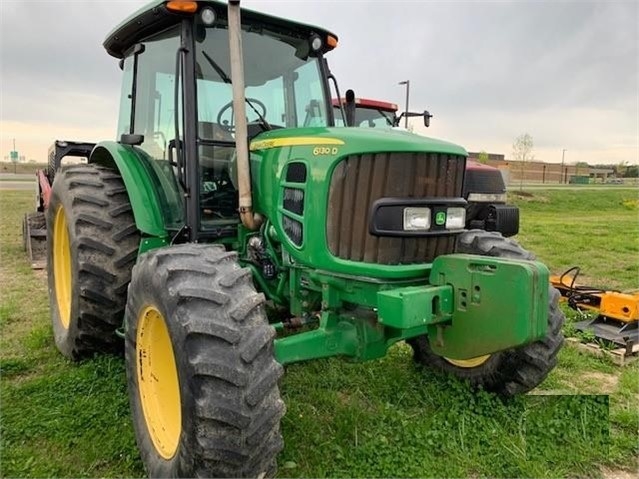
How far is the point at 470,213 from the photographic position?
7.99 metres

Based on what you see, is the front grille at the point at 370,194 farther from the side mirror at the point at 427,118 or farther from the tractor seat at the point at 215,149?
the side mirror at the point at 427,118

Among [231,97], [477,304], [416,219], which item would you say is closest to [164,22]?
[231,97]

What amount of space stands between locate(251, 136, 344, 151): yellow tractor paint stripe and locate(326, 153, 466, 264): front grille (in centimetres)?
16

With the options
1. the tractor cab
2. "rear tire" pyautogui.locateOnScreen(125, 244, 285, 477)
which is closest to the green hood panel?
the tractor cab

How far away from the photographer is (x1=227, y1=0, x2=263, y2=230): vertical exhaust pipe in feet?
10.00

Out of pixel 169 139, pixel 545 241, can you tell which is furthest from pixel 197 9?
pixel 545 241

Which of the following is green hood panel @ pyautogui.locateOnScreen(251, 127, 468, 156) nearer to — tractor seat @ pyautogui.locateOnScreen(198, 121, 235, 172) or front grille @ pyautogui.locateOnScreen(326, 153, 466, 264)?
front grille @ pyautogui.locateOnScreen(326, 153, 466, 264)

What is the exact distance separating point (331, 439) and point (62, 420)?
5.42 ft

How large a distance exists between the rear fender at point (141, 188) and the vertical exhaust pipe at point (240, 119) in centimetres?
70

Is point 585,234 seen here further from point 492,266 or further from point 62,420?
point 62,420

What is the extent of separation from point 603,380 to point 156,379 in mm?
3346

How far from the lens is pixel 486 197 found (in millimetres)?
7969

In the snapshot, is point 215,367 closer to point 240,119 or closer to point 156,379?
point 156,379

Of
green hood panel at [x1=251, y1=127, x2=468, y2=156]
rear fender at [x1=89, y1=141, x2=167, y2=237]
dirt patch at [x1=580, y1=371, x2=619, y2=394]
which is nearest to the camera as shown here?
green hood panel at [x1=251, y1=127, x2=468, y2=156]
